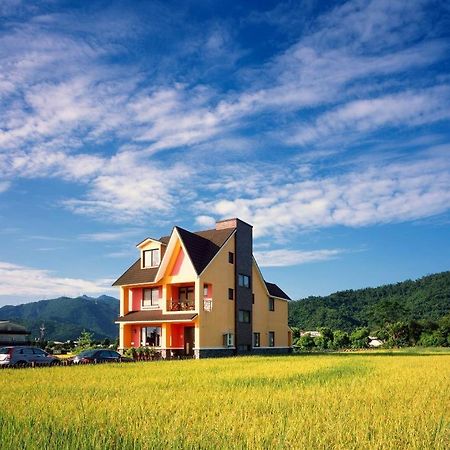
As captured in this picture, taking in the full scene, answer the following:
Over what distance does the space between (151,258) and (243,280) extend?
6.60 meters

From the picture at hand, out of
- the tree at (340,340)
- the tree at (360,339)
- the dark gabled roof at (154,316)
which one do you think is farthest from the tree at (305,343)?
the dark gabled roof at (154,316)

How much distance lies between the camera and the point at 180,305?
36188 millimetres

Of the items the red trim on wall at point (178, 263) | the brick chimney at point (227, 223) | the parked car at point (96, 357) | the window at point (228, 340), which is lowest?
the parked car at point (96, 357)

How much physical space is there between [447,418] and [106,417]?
563 cm

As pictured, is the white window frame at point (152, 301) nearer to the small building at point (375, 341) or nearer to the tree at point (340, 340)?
the tree at point (340, 340)

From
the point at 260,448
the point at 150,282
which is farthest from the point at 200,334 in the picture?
the point at 260,448

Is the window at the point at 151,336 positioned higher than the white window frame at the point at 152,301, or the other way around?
the white window frame at the point at 152,301

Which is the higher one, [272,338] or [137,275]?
[137,275]

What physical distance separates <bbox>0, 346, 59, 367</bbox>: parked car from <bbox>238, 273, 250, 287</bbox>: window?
1466 cm

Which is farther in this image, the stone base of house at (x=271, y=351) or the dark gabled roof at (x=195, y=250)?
the stone base of house at (x=271, y=351)

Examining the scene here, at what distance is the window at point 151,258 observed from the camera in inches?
1521

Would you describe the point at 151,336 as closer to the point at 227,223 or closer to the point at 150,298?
the point at 150,298

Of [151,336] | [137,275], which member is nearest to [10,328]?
[137,275]

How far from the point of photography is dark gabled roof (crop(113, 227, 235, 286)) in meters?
34.9
